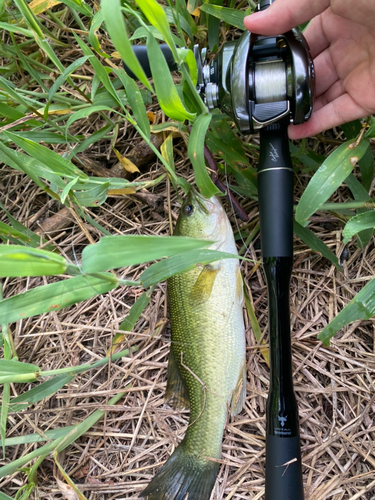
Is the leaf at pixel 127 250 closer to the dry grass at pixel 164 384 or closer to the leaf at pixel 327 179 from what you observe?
the leaf at pixel 327 179

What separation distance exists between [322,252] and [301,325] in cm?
35

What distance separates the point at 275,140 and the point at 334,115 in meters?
0.35

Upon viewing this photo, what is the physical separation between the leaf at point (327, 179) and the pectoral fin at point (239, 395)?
722 mm

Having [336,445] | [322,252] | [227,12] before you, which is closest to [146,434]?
[336,445]

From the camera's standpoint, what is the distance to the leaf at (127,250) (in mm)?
849

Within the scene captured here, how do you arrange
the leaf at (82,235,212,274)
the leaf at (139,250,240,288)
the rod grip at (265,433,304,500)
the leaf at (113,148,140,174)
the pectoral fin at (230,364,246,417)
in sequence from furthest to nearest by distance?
the leaf at (113,148,140,174) < the pectoral fin at (230,364,246,417) < the rod grip at (265,433,304,500) < the leaf at (139,250,240,288) < the leaf at (82,235,212,274)

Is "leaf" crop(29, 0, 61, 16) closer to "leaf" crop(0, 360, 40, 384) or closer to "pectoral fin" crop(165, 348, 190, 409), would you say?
"leaf" crop(0, 360, 40, 384)

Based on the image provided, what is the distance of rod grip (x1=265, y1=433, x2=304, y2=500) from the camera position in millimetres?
1254

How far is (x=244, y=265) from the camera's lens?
1761mm

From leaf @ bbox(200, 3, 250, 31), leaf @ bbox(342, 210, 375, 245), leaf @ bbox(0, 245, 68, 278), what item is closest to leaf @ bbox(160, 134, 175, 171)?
leaf @ bbox(200, 3, 250, 31)

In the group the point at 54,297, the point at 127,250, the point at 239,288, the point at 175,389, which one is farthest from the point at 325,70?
the point at 175,389

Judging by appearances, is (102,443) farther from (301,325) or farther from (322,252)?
(322,252)

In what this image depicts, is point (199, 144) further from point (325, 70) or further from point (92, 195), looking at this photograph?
point (325, 70)

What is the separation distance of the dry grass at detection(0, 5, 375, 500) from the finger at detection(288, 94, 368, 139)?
231mm
